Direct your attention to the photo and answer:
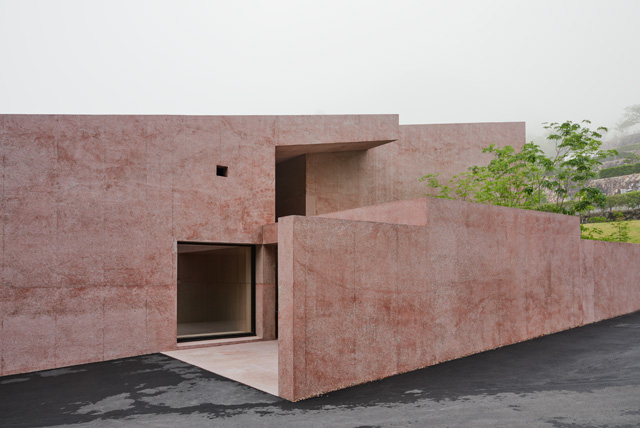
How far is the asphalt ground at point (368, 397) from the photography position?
245 inches

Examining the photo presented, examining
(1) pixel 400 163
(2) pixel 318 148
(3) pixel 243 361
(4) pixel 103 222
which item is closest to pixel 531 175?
(1) pixel 400 163

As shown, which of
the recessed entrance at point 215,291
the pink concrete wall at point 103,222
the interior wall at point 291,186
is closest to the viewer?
the pink concrete wall at point 103,222

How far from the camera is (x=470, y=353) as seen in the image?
10.2m

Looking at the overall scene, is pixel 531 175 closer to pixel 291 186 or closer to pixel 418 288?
pixel 291 186

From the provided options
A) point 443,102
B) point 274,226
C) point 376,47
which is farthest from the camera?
point 443,102

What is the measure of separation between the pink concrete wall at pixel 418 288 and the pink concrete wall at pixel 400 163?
572cm

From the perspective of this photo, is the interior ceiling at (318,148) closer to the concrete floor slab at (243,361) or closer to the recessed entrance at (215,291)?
the recessed entrance at (215,291)

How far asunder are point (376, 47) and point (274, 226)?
152515 millimetres

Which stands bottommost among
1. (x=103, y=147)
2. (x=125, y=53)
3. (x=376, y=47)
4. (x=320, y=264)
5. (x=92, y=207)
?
(x=320, y=264)

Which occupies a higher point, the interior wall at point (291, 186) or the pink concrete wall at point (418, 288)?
the interior wall at point (291, 186)

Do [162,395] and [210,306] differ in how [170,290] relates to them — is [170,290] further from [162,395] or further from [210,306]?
[162,395]

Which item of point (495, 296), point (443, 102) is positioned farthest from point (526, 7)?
point (495, 296)

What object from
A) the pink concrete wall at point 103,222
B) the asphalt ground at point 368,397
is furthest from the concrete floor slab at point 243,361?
the pink concrete wall at point 103,222

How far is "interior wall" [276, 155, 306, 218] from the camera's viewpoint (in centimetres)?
1555
